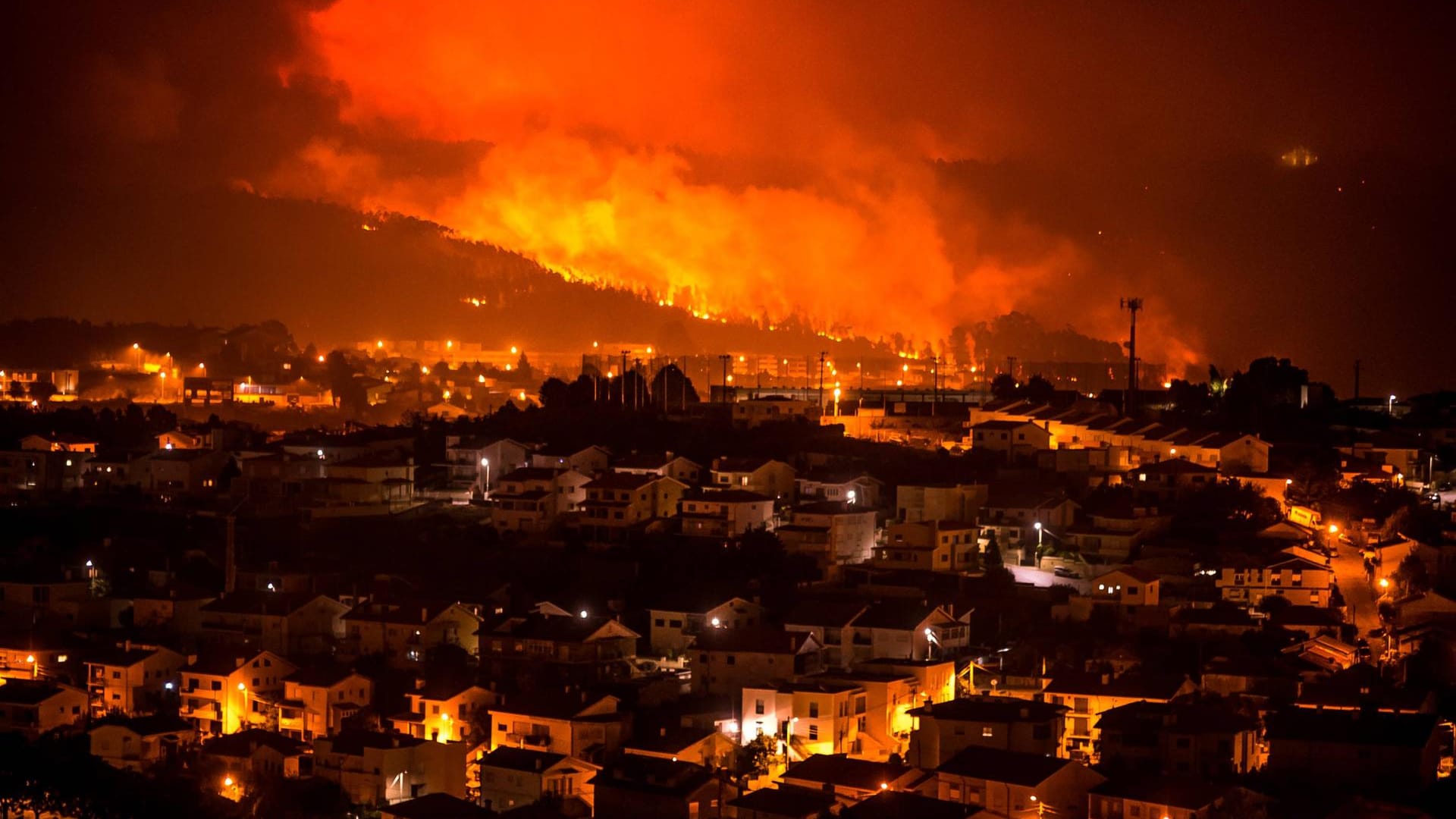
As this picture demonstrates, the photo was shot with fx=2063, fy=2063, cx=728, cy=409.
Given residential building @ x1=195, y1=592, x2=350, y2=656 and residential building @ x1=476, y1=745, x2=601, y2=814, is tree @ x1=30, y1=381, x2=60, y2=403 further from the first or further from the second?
residential building @ x1=476, y1=745, x2=601, y2=814

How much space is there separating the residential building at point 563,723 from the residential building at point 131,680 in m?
3.08

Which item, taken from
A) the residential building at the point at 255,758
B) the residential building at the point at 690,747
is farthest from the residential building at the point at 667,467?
the residential building at the point at 690,747

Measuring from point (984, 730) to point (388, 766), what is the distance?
386 centimetres

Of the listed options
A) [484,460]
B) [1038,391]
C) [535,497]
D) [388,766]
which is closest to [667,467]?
[535,497]

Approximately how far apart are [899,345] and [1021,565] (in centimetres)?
1463

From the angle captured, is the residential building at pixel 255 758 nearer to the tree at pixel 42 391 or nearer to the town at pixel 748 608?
the town at pixel 748 608

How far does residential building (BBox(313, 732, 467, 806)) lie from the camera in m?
13.4

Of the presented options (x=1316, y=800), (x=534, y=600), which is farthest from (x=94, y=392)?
(x=1316, y=800)

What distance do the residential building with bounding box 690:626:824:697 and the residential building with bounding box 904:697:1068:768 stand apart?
5.23 ft

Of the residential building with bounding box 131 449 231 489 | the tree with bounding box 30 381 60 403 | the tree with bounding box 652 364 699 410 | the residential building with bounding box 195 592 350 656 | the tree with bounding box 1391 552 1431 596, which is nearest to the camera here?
the residential building with bounding box 195 592 350 656

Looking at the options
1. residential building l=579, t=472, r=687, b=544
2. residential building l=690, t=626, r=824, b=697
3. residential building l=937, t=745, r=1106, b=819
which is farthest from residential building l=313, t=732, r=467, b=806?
residential building l=579, t=472, r=687, b=544

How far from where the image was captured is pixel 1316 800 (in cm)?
1221

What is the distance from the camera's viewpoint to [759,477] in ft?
67.6

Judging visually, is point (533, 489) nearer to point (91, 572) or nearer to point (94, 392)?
point (91, 572)
